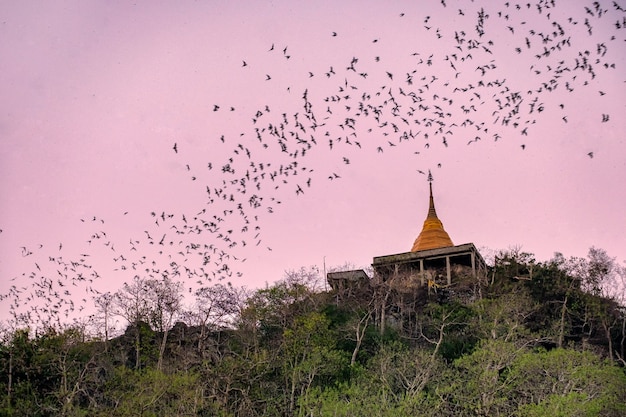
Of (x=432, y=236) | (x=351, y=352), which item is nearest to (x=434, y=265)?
(x=432, y=236)

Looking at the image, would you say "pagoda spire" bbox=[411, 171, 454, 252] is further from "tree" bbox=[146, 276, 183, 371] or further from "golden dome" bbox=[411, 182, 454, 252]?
"tree" bbox=[146, 276, 183, 371]

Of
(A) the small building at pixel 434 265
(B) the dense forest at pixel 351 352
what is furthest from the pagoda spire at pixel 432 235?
(B) the dense forest at pixel 351 352

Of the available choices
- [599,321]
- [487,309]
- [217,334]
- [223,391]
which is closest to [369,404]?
[223,391]

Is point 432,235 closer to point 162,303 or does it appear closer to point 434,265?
point 434,265

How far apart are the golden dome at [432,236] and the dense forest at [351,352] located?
9.05 metres

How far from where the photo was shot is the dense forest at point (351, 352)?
2403 centimetres

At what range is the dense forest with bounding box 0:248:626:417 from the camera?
24.0 meters

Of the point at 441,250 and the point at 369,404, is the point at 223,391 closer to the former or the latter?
the point at 369,404

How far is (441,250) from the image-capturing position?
140 ft

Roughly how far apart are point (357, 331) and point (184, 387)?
362 inches

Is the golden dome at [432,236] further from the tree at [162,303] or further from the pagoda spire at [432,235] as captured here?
the tree at [162,303]

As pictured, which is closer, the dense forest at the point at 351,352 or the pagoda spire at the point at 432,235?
the dense forest at the point at 351,352

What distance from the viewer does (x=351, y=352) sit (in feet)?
103

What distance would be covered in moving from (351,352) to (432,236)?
2064cm
